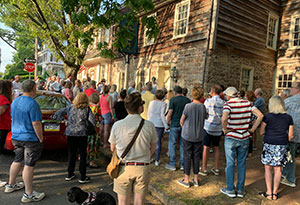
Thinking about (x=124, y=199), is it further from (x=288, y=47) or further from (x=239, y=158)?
(x=288, y=47)

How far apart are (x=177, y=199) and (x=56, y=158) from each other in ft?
11.4

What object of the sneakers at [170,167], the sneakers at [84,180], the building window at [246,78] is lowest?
the sneakers at [84,180]

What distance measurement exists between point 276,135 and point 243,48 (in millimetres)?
8458

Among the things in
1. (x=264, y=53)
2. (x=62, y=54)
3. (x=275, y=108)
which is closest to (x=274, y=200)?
(x=275, y=108)

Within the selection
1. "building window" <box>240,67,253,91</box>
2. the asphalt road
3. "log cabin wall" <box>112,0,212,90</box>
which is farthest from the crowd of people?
"building window" <box>240,67,253,91</box>

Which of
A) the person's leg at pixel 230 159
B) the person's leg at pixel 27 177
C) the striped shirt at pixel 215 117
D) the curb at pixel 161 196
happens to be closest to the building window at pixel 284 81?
the striped shirt at pixel 215 117

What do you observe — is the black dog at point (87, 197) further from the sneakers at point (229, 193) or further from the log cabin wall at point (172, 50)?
the log cabin wall at point (172, 50)

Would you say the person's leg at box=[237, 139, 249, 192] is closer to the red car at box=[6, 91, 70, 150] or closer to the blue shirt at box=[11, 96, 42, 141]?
the blue shirt at box=[11, 96, 42, 141]

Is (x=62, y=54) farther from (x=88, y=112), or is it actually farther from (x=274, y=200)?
(x=274, y=200)

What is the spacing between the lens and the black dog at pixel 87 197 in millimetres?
2564

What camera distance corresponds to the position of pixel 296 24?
12.0 meters

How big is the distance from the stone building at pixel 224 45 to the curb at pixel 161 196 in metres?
6.73

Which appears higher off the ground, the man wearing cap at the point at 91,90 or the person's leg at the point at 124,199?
the man wearing cap at the point at 91,90

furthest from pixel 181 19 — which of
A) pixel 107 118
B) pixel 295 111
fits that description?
pixel 295 111
